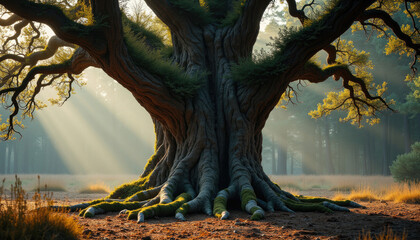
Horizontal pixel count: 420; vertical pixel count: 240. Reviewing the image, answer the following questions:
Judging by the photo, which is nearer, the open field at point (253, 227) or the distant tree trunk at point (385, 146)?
the open field at point (253, 227)

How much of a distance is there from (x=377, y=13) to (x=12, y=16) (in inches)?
452

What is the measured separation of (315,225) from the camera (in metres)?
5.24

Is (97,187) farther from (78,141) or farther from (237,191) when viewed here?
(78,141)

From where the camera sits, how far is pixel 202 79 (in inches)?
349

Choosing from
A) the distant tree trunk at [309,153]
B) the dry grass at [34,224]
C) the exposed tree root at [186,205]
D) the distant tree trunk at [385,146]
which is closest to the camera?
the dry grass at [34,224]

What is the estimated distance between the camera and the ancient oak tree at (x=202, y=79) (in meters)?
6.59

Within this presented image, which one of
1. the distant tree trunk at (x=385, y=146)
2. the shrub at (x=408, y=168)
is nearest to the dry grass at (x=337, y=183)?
the shrub at (x=408, y=168)

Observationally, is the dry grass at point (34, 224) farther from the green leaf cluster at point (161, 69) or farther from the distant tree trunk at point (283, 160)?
the distant tree trunk at point (283, 160)

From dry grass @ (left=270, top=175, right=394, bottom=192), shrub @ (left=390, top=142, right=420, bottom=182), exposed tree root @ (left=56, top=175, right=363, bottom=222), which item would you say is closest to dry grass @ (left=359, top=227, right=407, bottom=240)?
exposed tree root @ (left=56, top=175, right=363, bottom=222)

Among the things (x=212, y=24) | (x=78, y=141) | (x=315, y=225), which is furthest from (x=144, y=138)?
(x=315, y=225)

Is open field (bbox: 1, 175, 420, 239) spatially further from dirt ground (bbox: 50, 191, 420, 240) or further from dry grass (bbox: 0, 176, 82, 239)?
dry grass (bbox: 0, 176, 82, 239)

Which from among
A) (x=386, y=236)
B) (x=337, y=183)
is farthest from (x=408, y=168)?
(x=386, y=236)

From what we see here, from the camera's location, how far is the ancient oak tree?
6594 mm

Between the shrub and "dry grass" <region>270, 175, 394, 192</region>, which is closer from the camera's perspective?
the shrub
